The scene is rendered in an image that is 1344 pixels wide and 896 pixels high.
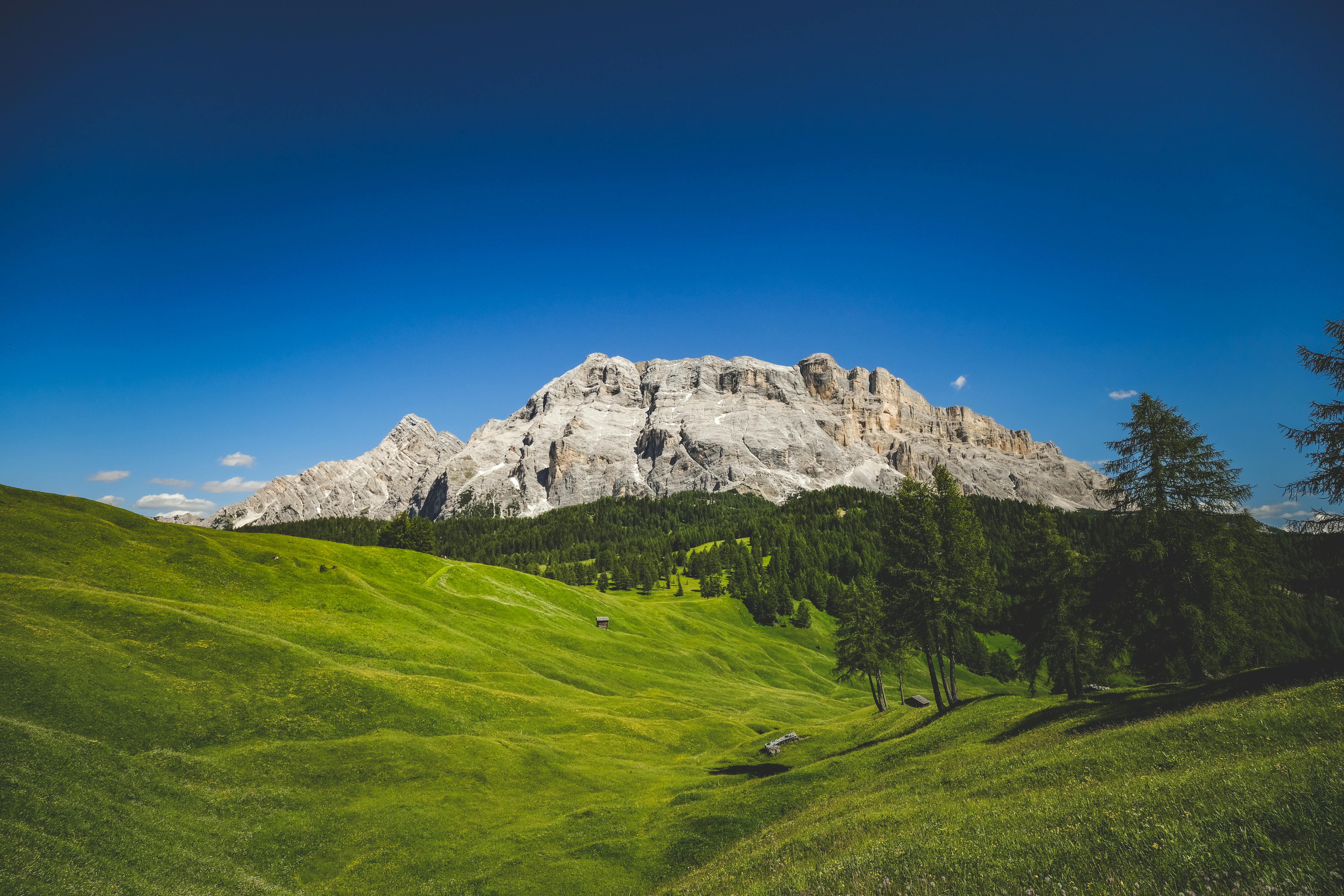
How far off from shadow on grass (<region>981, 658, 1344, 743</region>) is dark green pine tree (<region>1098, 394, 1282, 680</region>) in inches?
183

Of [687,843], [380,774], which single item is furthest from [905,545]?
[380,774]

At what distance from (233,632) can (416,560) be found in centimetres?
5405

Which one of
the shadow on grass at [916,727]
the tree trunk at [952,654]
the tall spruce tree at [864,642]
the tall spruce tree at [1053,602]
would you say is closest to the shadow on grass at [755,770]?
the shadow on grass at [916,727]

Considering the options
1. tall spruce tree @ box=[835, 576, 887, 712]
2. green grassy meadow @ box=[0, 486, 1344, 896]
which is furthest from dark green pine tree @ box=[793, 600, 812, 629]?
green grassy meadow @ box=[0, 486, 1344, 896]

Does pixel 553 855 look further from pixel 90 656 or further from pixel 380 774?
pixel 90 656

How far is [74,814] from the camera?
22.5 meters

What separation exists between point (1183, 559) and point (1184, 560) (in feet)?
0.39

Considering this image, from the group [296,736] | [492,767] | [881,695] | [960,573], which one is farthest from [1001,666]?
[296,736]

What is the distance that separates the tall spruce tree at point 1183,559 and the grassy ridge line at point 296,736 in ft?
91.9

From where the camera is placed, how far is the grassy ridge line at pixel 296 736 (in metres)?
24.9

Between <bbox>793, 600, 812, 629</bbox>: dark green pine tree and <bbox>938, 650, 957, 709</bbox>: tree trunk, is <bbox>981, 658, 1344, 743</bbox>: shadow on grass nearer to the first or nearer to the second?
<bbox>938, 650, 957, 709</bbox>: tree trunk

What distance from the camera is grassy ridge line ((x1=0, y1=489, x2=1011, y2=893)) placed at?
981 inches

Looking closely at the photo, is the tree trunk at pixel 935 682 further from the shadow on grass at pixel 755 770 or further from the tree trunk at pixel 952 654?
the shadow on grass at pixel 755 770

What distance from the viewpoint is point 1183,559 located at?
33.5 m
